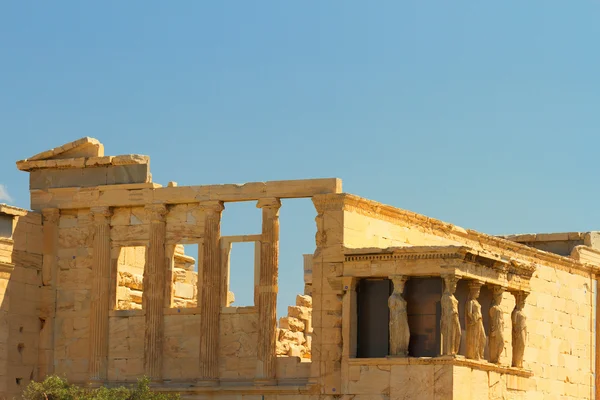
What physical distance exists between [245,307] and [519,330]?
4.99m

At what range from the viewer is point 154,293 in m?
30.6

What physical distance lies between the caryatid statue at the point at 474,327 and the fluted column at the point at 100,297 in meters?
6.58

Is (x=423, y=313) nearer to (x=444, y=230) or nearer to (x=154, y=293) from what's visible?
(x=444, y=230)

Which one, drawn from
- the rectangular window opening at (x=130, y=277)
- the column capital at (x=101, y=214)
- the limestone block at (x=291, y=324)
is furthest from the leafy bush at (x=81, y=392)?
the limestone block at (x=291, y=324)

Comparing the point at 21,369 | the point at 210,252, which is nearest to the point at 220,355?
the point at 210,252

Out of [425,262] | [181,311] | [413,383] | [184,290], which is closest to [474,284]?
[425,262]

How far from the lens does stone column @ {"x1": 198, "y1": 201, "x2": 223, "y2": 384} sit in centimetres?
2994

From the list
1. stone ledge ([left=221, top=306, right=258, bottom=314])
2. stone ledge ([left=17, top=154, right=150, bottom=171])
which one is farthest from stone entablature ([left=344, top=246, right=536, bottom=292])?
stone ledge ([left=17, top=154, right=150, bottom=171])

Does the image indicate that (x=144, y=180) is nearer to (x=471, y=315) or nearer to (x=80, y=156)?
(x=80, y=156)

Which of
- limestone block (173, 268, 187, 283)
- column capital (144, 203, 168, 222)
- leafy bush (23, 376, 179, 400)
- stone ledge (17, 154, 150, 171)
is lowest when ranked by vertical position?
leafy bush (23, 376, 179, 400)

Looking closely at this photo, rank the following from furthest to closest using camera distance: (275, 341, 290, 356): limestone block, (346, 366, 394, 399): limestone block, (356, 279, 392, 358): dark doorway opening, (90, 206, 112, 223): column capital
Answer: (275, 341, 290, 356): limestone block
(90, 206, 112, 223): column capital
(356, 279, 392, 358): dark doorway opening
(346, 366, 394, 399): limestone block

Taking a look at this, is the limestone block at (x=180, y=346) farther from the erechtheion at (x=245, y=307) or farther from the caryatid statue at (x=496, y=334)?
the caryatid statue at (x=496, y=334)

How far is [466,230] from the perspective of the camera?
32.6 m

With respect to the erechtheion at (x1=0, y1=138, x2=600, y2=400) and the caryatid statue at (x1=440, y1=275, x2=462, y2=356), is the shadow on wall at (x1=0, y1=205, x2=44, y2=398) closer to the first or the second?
the erechtheion at (x1=0, y1=138, x2=600, y2=400)
